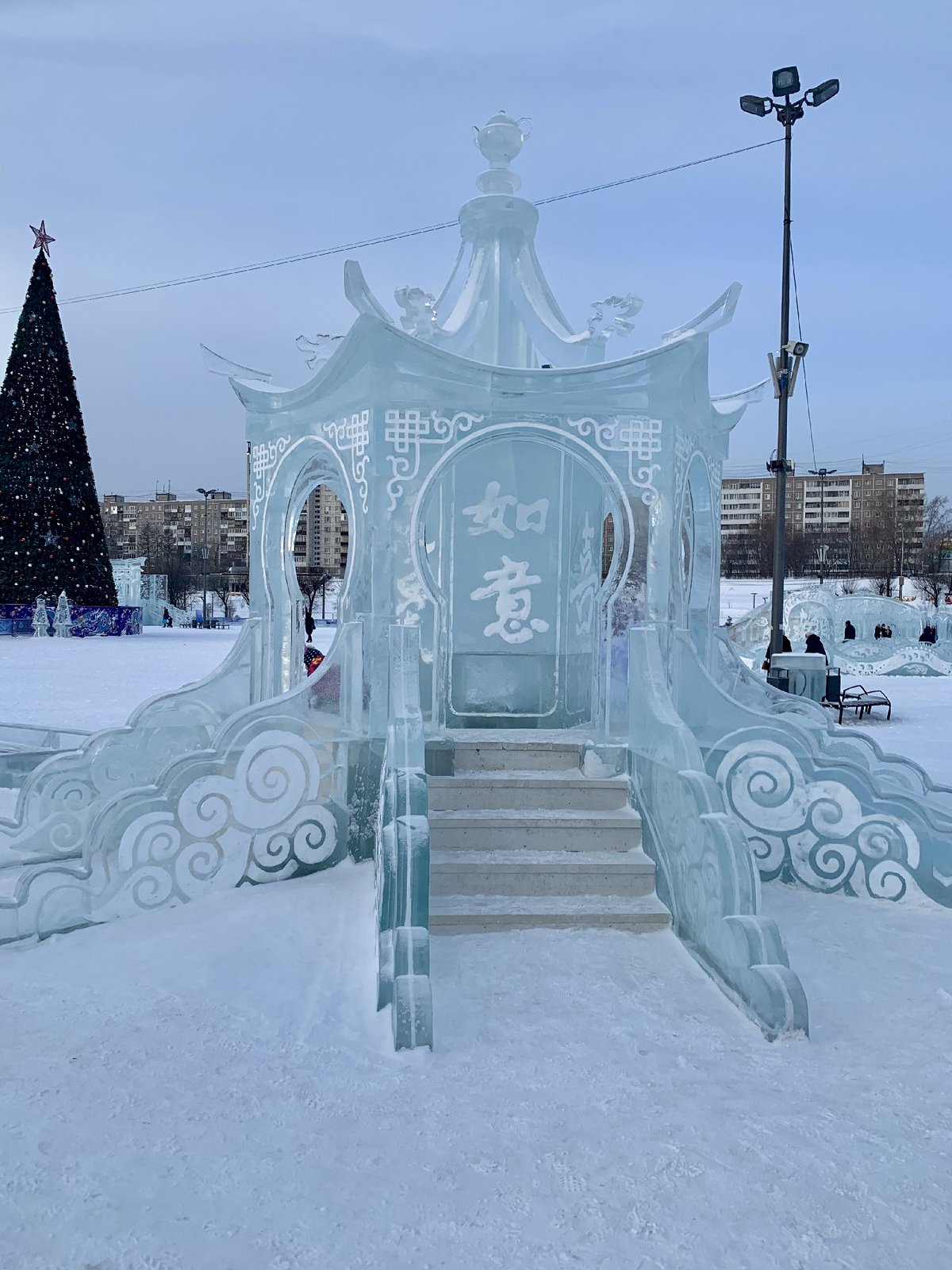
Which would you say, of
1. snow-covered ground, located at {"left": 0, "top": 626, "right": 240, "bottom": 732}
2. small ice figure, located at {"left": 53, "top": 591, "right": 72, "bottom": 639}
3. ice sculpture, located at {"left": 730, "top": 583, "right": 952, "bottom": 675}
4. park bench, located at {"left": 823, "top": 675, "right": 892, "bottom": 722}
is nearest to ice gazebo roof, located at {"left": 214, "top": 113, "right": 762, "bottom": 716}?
snow-covered ground, located at {"left": 0, "top": 626, "right": 240, "bottom": 732}

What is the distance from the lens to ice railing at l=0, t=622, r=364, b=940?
5125 millimetres

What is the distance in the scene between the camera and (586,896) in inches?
210

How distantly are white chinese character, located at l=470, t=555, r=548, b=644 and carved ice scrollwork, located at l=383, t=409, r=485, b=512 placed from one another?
4.03 ft

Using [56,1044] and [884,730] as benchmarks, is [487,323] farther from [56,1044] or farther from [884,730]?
[884,730]

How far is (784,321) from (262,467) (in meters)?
10.0

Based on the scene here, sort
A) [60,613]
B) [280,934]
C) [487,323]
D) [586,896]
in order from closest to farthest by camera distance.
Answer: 1. [280,934]
2. [586,896]
3. [487,323]
4. [60,613]

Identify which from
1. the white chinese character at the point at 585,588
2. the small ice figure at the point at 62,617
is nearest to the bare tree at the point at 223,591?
the small ice figure at the point at 62,617

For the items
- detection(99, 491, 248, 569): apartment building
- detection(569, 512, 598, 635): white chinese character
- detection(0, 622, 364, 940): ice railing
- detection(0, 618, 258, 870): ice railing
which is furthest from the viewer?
detection(99, 491, 248, 569): apartment building

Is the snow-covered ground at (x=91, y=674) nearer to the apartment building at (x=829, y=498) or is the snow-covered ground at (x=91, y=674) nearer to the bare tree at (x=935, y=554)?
the bare tree at (x=935, y=554)

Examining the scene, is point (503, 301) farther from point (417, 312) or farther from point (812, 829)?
point (812, 829)

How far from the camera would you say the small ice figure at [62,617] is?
26828mm

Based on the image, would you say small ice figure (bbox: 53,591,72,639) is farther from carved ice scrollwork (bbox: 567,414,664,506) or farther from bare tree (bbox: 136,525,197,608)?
carved ice scrollwork (bbox: 567,414,664,506)

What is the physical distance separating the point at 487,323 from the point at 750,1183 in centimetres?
671

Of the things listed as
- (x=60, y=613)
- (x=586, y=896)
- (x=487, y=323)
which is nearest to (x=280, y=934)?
(x=586, y=896)
